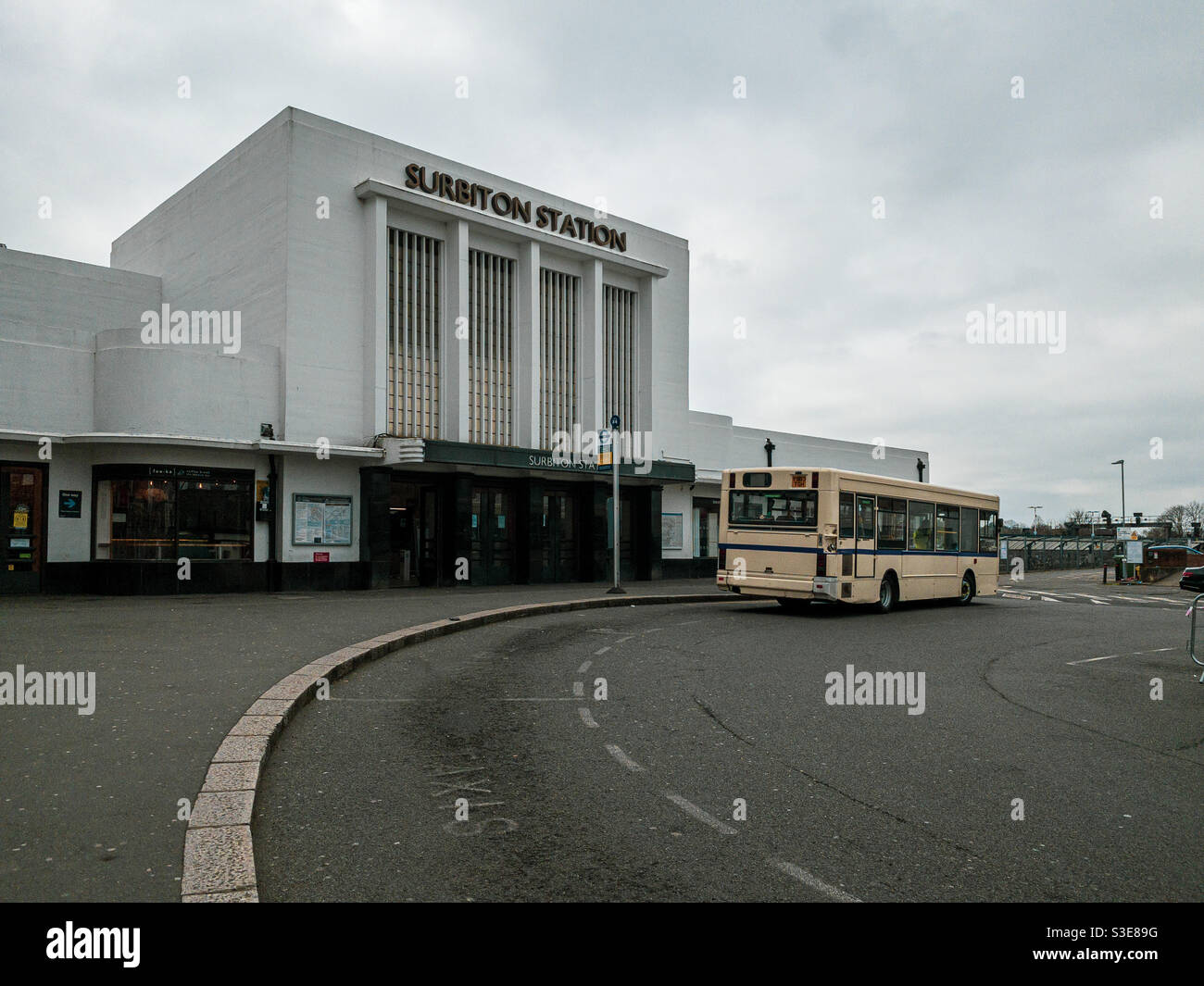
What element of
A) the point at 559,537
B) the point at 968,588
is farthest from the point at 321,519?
the point at 968,588

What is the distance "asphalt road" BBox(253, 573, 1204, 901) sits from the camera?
13.6 feet

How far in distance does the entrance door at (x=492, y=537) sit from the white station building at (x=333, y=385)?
Result: 0.22 ft

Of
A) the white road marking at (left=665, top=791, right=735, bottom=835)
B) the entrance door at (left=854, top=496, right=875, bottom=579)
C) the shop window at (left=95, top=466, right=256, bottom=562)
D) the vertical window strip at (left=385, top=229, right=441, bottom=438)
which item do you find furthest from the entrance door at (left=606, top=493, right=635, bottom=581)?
the white road marking at (left=665, top=791, right=735, bottom=835)

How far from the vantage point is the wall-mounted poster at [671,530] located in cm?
3089

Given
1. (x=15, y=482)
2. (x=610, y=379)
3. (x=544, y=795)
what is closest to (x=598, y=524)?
(x=610, y=379)

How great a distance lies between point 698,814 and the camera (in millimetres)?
5117

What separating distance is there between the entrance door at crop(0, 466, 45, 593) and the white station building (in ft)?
0.14

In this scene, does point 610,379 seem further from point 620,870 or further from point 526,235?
point 620,870

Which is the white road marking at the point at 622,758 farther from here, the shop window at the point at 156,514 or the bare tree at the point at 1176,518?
the bare tree at the point at 1176,518

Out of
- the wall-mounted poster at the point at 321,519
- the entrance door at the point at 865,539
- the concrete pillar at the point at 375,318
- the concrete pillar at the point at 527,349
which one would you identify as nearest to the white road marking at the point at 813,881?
the entrance door at the point at 865,539

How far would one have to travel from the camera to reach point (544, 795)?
5508mm

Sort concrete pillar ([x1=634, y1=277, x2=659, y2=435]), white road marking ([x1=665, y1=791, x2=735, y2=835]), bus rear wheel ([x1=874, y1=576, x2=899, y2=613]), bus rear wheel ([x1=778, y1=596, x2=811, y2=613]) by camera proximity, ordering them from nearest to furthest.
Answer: white road marking ([x1=665, y1=791, x2=735, y2=835]), bus rear wheel ([x1=874, y1=576, x2=899, y2=613]), bus rear wheel ([x1=778, y1=596, x2=811, y2=613]), concrete pillar ([x1=634, y1=277, x2=659, y2=435])

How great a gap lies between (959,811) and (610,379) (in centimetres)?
2542

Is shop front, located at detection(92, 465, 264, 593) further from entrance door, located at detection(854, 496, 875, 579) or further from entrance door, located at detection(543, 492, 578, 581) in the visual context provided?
entrance door, located at detection(854, 496, 875, 579)
